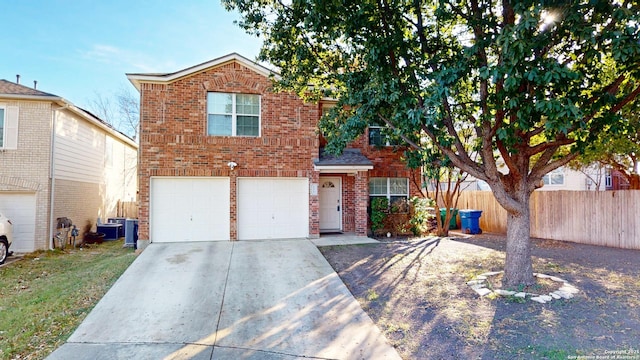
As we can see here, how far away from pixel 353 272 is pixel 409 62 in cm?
486

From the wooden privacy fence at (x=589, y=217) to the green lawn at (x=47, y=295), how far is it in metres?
13.9

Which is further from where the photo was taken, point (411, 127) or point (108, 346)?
point (411, 127)

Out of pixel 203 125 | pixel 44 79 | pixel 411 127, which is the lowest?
pixel 411 127

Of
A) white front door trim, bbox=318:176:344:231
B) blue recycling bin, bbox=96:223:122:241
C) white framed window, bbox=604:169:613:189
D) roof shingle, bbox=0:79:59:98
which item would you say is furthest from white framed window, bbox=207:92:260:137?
white framed window, bbox=604:169:613:189

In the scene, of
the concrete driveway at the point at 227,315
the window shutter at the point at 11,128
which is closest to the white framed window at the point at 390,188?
the concrete driveway at the point at 227,315

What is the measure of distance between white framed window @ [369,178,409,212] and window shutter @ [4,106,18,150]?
483 inches

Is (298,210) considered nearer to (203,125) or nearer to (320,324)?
(203,125)

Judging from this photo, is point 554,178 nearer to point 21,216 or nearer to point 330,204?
point 330,204

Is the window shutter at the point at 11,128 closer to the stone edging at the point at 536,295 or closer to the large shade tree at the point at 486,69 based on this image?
the large shade tree at the point at 486,69

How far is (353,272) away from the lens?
742 cm

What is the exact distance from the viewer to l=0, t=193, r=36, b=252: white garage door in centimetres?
1044

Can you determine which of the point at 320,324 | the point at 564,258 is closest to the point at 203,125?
the point at 320,324

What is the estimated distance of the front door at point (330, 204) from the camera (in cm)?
1240

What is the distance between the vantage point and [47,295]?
634cm
